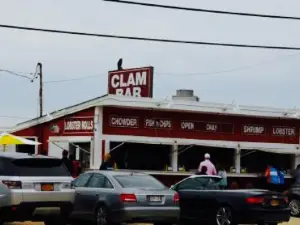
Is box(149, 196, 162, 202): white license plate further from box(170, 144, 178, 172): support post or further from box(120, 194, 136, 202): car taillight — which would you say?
box(170, 144, 178, 172): support post

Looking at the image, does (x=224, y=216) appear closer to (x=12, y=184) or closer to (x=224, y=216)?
(x=224, y=216)

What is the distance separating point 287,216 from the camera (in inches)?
631

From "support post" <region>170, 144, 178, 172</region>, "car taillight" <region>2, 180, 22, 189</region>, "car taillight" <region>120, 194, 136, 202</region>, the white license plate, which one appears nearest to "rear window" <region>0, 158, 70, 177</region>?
"car taillight" <region>2, 180, 22, 189</region>

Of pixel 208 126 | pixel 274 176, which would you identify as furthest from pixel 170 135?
pixel 274 176

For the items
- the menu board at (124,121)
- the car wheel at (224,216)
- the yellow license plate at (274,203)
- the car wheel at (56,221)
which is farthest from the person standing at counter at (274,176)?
the car wheel at (56,221)

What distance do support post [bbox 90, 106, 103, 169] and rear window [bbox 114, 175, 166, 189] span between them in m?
7.75

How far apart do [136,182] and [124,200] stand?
33.4 inches

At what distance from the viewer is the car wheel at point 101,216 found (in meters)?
14.7

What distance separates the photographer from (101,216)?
14.9m

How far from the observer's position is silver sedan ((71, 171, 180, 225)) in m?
14.3

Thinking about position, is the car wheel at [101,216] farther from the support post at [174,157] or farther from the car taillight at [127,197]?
the support post at [174,157]

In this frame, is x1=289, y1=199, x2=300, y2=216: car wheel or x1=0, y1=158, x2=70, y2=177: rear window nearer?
x1=0, y1=158, x2=70, y2=177: rear window

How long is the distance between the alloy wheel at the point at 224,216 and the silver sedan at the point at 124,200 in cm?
143

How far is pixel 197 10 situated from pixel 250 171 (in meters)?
10.5
